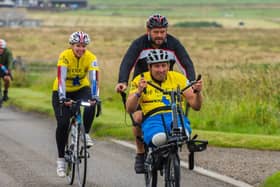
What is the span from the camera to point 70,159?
1083 centimetres

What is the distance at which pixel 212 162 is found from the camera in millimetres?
12039

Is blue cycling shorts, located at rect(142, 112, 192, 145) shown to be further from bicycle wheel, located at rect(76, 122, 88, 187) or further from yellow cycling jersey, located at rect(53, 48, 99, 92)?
yellow cycling jersey, located at rect(53, 48, 99, 92)

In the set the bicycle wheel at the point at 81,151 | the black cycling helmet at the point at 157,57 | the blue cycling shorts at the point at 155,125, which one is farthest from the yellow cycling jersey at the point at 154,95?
the bicycle wheel at the point at 81,151

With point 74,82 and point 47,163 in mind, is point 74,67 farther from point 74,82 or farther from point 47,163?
point 47,163

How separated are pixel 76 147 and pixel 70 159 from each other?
28 cm

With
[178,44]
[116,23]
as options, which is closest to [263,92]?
[178,44]

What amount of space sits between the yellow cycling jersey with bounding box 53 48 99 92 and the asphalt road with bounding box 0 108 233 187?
1.20 m

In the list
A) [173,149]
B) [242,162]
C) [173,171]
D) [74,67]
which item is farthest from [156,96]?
[242,162]

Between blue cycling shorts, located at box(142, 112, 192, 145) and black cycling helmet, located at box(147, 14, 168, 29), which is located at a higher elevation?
black cycling helmet, located at box(147, 14, 168, 29)

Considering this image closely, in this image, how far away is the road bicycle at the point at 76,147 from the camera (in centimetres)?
1050

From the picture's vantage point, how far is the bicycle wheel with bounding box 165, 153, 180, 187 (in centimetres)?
796

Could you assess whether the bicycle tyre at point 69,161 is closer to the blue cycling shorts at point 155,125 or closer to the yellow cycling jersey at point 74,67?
the yellow cycling jersey at point 74,67

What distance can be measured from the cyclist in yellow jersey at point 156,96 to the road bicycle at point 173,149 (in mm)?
98

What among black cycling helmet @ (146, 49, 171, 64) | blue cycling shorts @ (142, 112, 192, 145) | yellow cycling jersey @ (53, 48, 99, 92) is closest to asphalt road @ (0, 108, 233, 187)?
yellow cycling jersey @ (53, 48, 99, 92)
